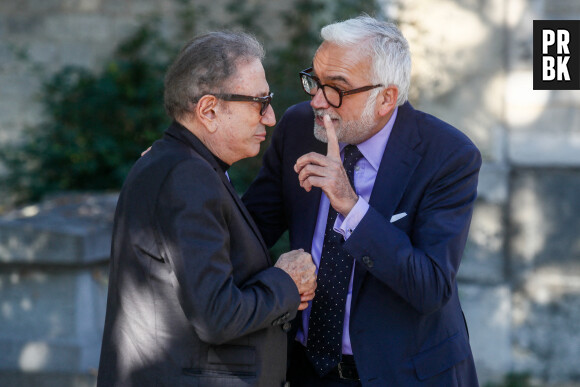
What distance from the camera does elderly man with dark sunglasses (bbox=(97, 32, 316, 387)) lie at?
2.24m

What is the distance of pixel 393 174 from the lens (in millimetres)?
2703

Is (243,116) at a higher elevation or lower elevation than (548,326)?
higher

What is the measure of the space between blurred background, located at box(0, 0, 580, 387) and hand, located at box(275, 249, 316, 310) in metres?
1.99

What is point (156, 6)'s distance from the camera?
729 cm

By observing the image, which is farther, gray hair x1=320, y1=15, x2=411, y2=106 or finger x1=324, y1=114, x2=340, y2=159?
gray hair x1=320, y1=15, x2=411, y2=106

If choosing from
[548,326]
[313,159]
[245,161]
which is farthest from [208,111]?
[548,326]

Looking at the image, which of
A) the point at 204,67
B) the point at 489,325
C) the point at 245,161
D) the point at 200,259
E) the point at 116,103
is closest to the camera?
the point at 200,259

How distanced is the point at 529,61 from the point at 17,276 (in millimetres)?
4037

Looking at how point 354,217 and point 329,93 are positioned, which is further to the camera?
point 329,93

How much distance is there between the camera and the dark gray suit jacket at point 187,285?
87.7 inches

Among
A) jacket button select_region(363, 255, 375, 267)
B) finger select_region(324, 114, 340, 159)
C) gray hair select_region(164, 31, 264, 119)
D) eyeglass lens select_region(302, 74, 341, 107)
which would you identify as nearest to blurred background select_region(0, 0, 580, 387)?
eyeglass lens select_region(302, 74, 341, 107)

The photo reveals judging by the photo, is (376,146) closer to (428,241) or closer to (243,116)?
(428,241)

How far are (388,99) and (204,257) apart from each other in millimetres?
1004

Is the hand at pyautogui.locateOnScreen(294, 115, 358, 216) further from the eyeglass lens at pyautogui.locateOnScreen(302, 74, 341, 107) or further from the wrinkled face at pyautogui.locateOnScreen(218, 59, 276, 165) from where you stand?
the eyeglass lens at pyautogui.locateOnScreen(302, 74, 341, 107)
